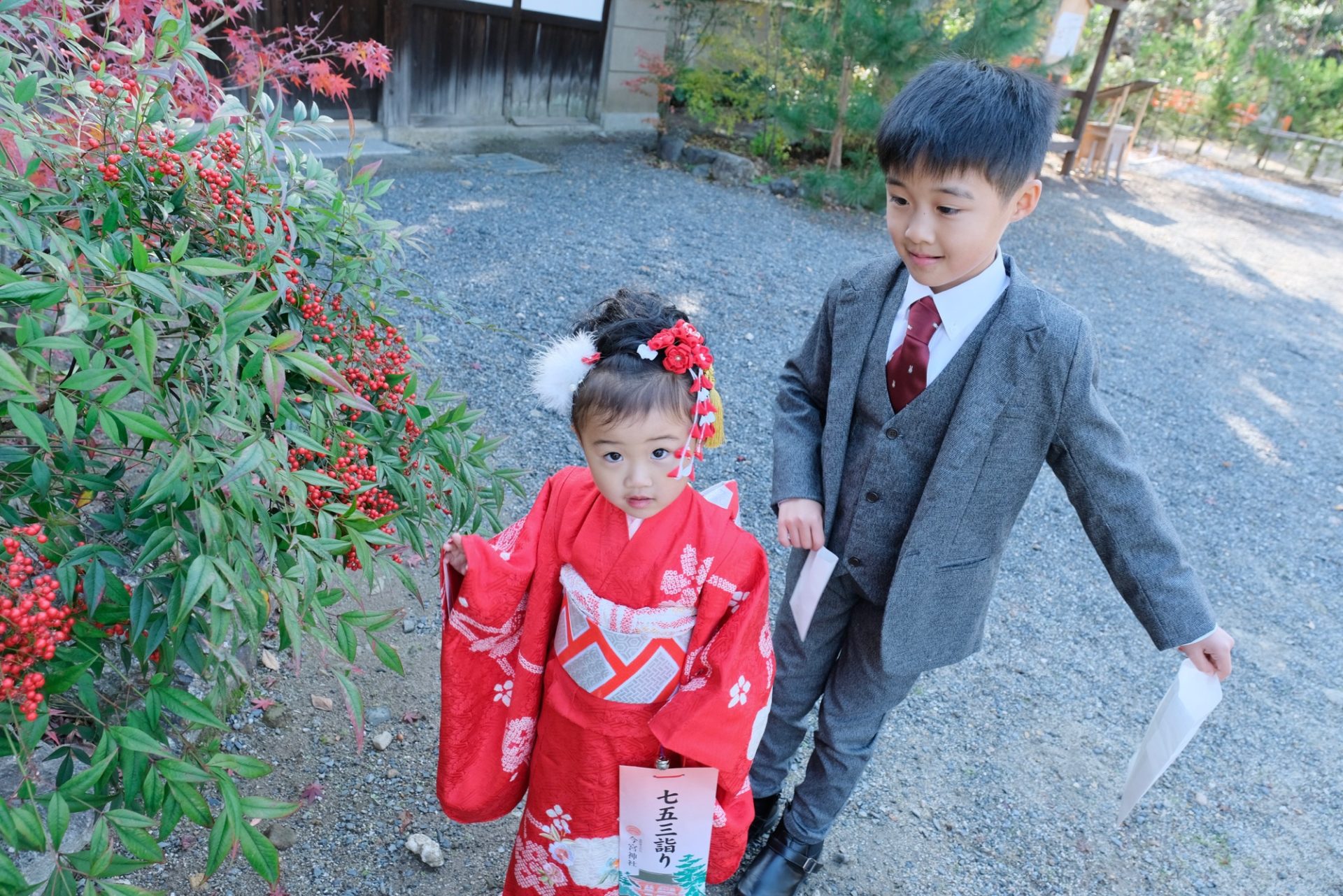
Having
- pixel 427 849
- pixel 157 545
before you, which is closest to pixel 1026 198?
pixel 157 545

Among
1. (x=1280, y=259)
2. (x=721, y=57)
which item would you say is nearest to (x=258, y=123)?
(x=721, y=57)

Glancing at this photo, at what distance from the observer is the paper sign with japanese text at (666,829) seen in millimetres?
1658

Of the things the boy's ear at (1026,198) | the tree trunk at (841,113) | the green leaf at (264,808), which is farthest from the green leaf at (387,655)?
the tree trunk at (841,113)

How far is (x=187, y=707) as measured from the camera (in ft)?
3.84

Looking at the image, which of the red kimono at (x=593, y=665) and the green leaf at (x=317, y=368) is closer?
the green leaf at (x=317, y=368)

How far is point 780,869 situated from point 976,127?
1667mm

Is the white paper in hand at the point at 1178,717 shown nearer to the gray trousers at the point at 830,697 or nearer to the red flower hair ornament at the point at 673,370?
the gray trousers at the point at 830,697

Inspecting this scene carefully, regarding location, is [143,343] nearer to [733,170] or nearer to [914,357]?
[914,357]

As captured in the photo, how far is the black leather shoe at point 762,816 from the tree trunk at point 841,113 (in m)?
6.96

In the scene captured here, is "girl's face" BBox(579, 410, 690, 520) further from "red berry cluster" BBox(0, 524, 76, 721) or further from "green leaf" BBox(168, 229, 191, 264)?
"red berry cluster" BBox(0, 524, 76, 721)

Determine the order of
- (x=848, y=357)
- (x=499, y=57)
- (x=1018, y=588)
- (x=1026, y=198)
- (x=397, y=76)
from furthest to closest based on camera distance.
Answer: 1. (x=499, y=57)
2. (x=397, y=76)
3. (x=1018, y=588)
4. (x=848, y=357)
5. (x=1026, y=198)

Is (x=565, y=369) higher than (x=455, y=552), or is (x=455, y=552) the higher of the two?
(x=565, y=369)

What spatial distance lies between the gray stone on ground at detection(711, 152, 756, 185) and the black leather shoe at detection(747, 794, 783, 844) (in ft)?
22.7

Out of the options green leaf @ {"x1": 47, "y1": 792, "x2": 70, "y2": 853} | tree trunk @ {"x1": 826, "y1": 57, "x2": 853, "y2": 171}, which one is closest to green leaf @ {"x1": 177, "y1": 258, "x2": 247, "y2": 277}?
green leaf @ {"x1": 47, "y1": 792, "x2": 70, "y2": 853}
